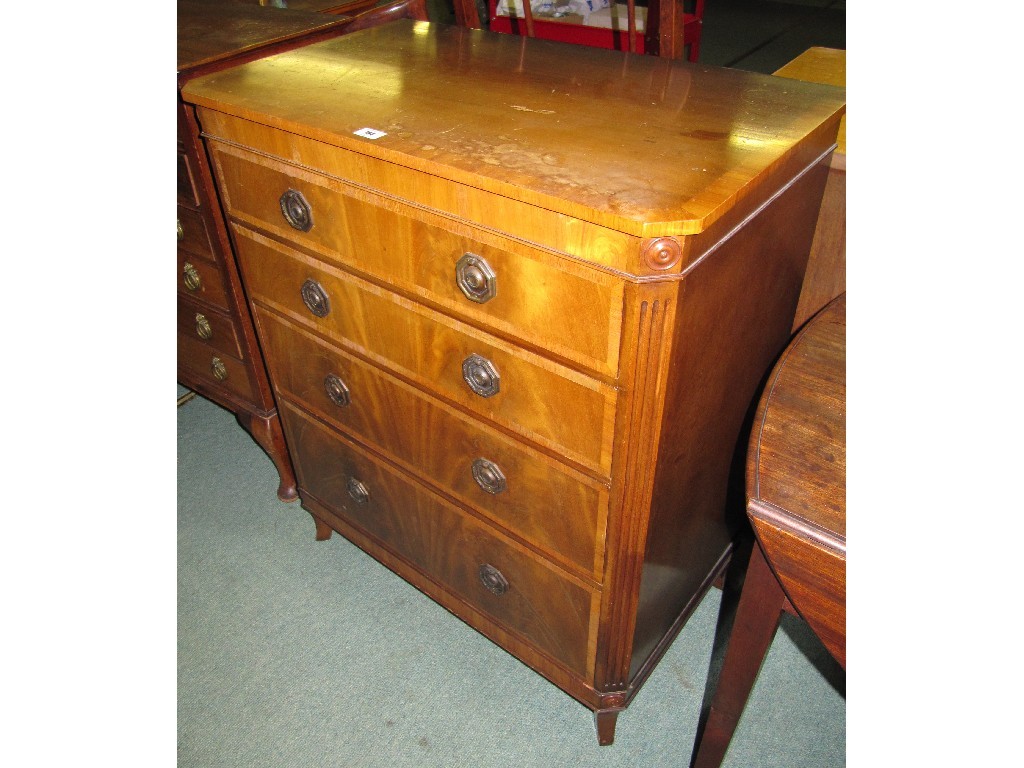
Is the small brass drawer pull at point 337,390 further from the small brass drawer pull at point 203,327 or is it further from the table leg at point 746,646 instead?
the table leg at point 746,646

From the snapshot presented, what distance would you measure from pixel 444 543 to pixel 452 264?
0.60m

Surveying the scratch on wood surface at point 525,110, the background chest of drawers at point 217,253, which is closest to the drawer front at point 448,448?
the background chest of drawers at point 217,253

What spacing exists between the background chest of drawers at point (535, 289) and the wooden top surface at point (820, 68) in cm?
43

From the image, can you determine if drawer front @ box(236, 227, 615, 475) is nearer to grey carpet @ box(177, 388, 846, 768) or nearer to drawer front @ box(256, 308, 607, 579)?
drawer front @ box(256, 308, 607, 579)

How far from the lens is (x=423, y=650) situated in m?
1.57

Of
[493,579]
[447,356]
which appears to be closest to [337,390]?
[447,356]

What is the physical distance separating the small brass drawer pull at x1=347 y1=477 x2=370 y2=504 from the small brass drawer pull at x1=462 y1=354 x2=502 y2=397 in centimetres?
52

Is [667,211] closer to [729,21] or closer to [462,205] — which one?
[462,205]

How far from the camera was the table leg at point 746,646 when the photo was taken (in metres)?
0.89

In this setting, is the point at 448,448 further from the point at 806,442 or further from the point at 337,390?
the point at 806,442

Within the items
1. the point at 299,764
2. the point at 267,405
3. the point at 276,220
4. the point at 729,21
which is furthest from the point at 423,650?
the point at 729,21

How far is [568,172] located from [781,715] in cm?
116

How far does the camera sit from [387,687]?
59.4 inches

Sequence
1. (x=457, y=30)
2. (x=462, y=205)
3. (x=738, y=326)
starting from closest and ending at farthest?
(x=462, y=205) → (x=738, y=326) → (x=457, y=30)
